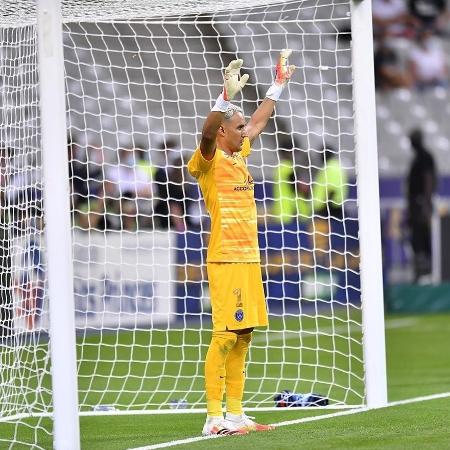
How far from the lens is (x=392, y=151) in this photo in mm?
22766

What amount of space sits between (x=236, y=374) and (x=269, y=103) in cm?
171

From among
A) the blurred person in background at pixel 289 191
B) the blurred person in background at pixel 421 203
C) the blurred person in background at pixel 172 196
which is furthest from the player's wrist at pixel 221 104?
the blurred person in background at pixel 421 203

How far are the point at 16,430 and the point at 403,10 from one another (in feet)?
56.9

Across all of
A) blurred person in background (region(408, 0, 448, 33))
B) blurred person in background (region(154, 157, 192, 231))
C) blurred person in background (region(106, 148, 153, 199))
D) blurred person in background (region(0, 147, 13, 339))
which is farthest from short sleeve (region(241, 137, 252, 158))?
blurred person in background (region(408, 0, 448, 33))

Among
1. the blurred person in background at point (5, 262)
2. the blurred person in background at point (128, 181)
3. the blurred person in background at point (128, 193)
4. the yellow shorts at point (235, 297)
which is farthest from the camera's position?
the blurred person in background at point (128, 193)

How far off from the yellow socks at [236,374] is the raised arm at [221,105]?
109 cm

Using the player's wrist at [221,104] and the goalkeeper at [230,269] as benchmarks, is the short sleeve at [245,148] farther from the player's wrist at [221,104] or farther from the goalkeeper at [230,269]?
the player's wrist at [221,104]

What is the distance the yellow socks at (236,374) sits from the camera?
24.6ft

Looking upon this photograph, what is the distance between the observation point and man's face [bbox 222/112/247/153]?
745 cm

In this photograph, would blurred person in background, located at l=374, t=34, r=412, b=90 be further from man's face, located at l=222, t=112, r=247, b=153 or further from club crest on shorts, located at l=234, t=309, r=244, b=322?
club crest on shorts, located at l=234, t=309, r=244, b=322

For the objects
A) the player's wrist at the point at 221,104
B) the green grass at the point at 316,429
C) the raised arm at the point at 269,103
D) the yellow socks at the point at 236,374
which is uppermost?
the raised arm at the point at 269,103

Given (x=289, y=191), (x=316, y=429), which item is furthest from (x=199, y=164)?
(x=289, y=191)

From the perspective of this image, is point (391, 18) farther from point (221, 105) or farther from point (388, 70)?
point (221, 105)

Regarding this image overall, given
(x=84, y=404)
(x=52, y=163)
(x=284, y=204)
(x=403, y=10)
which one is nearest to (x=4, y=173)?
(x=84, y=404)
